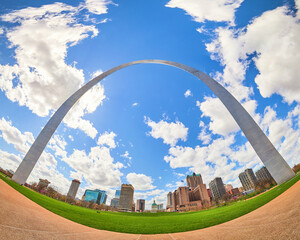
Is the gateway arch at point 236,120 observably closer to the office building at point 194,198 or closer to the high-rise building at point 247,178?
the office building at point 194,198

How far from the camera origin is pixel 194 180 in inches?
6255

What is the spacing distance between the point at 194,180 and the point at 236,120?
174588 mm

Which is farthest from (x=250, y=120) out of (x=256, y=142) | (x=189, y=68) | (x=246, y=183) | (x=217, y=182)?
(x=246, y=183)

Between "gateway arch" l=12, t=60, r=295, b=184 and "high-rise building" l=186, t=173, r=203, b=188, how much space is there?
171085mm

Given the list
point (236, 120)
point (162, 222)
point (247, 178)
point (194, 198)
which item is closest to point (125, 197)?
point (194, 198)

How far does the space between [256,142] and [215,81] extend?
859 cm

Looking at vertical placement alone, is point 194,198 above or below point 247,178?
below

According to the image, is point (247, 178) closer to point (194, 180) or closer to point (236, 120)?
point (194, 180)

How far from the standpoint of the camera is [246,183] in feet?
438

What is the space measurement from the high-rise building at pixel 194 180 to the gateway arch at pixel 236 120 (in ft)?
561

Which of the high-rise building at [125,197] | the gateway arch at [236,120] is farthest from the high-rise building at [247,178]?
the gateway arch at [236,120]

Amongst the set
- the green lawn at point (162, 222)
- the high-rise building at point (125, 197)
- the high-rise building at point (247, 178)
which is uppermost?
the high-rise building at point (247, 178)

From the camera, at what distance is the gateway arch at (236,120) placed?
938 cm

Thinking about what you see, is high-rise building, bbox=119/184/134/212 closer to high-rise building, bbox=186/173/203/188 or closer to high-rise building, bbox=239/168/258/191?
high-rise building, bbox=186/173/203/188
